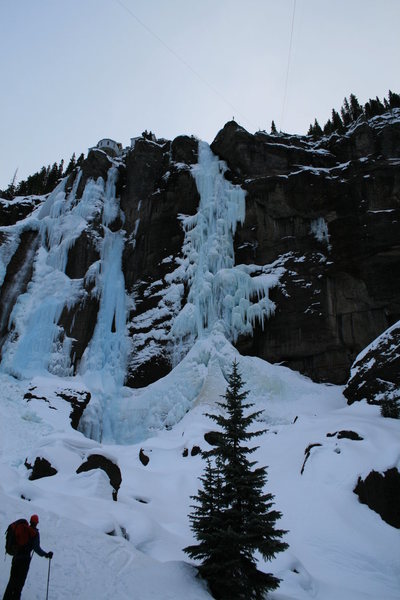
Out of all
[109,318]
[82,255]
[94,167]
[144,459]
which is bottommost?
[144,459]

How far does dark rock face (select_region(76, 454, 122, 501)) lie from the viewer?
477 inches

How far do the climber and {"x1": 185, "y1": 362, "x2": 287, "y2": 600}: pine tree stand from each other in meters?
3.10

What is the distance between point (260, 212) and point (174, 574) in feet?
88.7

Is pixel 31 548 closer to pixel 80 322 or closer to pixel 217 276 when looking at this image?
pixel 217 276

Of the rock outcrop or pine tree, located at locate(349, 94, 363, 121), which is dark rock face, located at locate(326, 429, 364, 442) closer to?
the rock outcrop

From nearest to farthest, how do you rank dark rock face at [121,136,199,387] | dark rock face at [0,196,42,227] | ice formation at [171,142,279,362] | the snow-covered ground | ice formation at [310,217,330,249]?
the snow-covered ground, ice formation at [171,142,279,362], ice formation at [310,217,330,249], dark rock face at [121,136,199,387], dark rock face at [0,196,42,227]

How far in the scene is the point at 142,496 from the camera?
13398 mm

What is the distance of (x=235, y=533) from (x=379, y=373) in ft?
40.2

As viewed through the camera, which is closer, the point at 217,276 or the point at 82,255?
the point at 217,276

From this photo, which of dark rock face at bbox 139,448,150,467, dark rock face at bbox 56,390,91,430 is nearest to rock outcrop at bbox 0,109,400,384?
dark rock face at bbox 56,390,91,430

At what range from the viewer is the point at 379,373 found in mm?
18016

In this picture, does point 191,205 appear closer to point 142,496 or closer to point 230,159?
point 230,159

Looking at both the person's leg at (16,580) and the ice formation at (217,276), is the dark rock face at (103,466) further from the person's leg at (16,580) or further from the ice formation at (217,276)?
the ice formation at (217,276)

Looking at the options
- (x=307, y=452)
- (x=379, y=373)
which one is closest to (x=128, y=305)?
(x=379, y=373)
